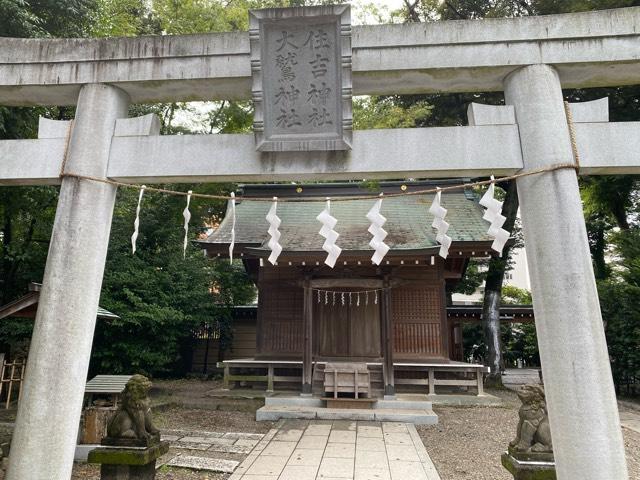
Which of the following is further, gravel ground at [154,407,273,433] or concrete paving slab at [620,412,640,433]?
concrete paving slab at [620,412,640,433]

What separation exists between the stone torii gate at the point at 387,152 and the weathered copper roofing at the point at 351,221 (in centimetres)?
528

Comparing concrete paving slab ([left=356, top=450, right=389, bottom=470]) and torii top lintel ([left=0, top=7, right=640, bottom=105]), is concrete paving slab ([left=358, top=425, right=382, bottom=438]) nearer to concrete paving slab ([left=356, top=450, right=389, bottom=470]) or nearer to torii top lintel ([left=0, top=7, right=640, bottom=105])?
concrete paving slab ([left=356, top=450, right=389, bottom=470])

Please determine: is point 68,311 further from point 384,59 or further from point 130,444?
point 384,59

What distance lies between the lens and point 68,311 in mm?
3520

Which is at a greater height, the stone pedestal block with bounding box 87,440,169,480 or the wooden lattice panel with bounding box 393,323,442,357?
the wooden lattice panel with bounding box 393,323,442,357

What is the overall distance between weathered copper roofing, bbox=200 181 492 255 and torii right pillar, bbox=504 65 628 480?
604 cm

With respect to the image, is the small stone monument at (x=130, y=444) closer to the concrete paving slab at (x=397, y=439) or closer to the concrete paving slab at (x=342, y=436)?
the concrete paving slab at (x=342, y=436)

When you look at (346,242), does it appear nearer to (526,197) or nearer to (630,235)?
(526,197)

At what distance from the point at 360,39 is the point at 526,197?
2.04 metres

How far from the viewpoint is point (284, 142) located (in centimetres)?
378

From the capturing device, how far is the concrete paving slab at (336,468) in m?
5.48

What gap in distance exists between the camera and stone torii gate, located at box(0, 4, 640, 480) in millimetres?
3283

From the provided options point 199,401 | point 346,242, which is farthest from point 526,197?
point 199,401

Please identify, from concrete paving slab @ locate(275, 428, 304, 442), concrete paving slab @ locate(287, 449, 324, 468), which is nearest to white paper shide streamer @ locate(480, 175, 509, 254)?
concrete paving slab @ locate(287, 449, 324, 468)
